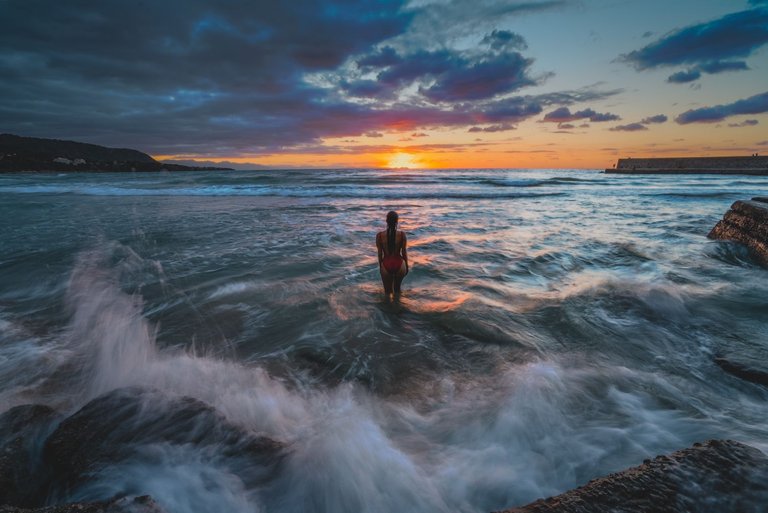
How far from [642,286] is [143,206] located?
24706 millimetres

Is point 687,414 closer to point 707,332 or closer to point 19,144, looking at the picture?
point 707,332

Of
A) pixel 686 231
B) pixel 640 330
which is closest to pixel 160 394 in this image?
pixel 640 330

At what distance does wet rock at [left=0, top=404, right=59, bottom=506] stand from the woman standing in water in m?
4.34

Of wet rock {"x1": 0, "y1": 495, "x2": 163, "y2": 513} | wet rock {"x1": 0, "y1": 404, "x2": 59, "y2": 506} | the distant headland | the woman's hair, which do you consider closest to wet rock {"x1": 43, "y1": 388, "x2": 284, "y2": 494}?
wet rock {"x1": 0, "y1": 404, "x2": 59, "y2": 506}

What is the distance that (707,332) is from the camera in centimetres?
532

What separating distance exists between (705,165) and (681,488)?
9291 centimetres

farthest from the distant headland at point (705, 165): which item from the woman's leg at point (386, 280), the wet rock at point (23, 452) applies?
the wet rock at point (23, 452)

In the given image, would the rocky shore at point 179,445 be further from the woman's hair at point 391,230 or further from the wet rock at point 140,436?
the woman's hair at point 391,230

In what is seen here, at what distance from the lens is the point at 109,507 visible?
67.0 inches

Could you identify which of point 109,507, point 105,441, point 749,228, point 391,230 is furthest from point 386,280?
point 749,228

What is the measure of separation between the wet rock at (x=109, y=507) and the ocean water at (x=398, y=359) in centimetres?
85

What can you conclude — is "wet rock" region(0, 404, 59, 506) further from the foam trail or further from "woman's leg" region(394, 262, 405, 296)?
"woman's leg" region(394, 262, 405, 296)

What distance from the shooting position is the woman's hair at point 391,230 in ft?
17.4

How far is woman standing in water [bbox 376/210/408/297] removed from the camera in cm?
552
